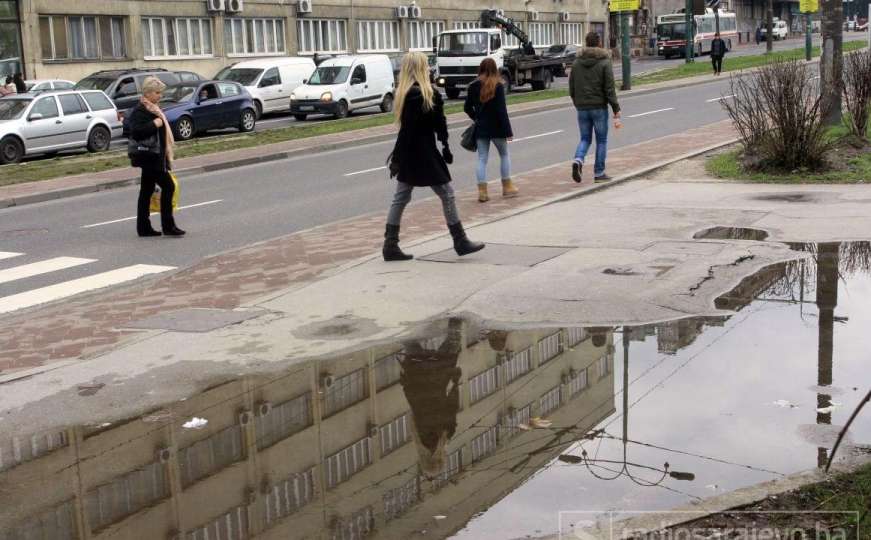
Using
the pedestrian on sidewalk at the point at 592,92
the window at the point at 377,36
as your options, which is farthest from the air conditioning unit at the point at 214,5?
A: the pedestrian on sidewalk at the point at 592,92

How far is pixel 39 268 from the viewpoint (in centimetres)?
1169

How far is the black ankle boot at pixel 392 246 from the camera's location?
1047cm

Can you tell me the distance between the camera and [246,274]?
34.4 ft

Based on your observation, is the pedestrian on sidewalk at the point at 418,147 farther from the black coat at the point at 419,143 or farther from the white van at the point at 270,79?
the white van at the point at 270,79

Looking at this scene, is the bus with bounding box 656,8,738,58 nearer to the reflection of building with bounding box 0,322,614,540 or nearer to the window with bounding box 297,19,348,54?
the window with bounding box 297,19,348,54

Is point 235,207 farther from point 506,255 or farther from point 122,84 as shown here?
point 122,84

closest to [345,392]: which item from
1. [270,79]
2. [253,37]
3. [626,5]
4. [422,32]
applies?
[270,79]

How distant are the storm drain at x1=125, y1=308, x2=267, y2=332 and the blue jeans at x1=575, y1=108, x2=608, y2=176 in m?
7.58

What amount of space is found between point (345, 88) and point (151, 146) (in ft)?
71.2

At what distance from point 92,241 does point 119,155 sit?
11.7m

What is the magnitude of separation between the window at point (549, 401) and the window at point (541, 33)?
65411 mm

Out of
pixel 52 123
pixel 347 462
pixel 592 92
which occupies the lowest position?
pixel 347 462

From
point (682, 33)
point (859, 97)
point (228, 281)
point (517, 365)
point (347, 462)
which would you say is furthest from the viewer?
point (682, 33)

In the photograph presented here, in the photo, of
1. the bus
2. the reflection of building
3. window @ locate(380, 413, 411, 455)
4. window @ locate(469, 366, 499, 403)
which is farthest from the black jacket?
the bus
